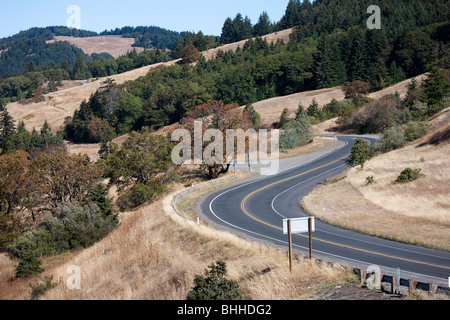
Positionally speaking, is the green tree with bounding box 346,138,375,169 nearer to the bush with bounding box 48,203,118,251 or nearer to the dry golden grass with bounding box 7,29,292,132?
the bush with bounding box 48,203,118,251

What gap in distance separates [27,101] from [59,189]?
Result: 412 feet

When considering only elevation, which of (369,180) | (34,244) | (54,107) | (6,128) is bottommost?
(34,244)

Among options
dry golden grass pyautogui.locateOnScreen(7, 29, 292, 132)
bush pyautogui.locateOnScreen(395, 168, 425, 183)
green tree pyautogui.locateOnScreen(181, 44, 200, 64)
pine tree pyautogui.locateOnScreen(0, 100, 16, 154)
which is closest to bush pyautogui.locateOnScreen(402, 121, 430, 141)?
bush pyautogui.locateOnScreen(395, 168, 425, 183)

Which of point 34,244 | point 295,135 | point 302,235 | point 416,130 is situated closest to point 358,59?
point 295,135

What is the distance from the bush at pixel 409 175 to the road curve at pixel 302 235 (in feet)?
27.7

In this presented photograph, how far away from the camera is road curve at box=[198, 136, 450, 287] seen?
56.3 ft

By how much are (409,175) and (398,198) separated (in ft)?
14.4

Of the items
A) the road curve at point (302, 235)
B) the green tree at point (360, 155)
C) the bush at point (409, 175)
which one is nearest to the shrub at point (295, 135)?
the road curve at point (302, 235)

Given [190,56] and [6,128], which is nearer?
[6,128]

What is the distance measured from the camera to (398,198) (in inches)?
1228

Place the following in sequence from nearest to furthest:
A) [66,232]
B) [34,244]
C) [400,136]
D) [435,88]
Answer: [34,244], [66,232], [400,136], [435,88]

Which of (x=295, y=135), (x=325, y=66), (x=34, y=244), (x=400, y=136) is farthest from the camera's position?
(x=325, y=66)

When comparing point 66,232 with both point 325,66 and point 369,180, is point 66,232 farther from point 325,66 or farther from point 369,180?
point 325,66

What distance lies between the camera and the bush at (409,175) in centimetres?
3431
